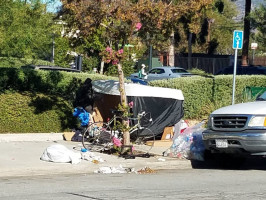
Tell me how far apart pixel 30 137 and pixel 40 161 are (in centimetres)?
322

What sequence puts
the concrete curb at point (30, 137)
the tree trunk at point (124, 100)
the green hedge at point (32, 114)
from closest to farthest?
the tree trunk at point (124, 100)
the concrete curb at point (30, 137)
the green hedge at point (32, 114)

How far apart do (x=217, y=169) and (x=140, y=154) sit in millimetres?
1806

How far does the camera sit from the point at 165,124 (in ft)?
52.1

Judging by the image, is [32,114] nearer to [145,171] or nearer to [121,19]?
[121,19]

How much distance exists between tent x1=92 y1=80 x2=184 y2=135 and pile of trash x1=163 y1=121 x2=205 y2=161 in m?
1.72

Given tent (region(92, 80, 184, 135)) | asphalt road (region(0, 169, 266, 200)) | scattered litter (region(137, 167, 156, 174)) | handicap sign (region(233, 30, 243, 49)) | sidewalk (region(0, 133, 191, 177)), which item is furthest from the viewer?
handicap sign (region(233, 30, 243, 49))

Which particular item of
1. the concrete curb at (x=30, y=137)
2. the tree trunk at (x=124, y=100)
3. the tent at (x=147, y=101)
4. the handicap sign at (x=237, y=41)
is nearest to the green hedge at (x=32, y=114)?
the concrete curb at (x=30, y=137)

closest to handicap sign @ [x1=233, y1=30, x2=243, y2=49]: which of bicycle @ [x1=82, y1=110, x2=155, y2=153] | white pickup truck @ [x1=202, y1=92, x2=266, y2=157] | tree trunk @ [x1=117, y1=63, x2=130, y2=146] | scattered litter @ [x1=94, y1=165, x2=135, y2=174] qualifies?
bicycle @ [x1=82, y1=110, x2=155, y2=153]

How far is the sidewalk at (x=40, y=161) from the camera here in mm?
11695

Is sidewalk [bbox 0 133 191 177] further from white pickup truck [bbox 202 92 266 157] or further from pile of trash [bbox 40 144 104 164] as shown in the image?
white pickup truck [bbox 202 92 266 157]

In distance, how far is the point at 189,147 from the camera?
13602 millimetres

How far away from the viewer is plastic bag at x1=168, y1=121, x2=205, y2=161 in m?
13.5

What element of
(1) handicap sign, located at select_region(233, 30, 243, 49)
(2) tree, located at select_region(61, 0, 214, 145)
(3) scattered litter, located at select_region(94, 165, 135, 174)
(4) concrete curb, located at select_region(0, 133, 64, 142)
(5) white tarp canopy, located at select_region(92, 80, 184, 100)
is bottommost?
(3) scattered litter, located at select_region(94, 165, 135, 174)

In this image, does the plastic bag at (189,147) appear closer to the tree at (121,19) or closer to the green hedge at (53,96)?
the tree at (121,19)
